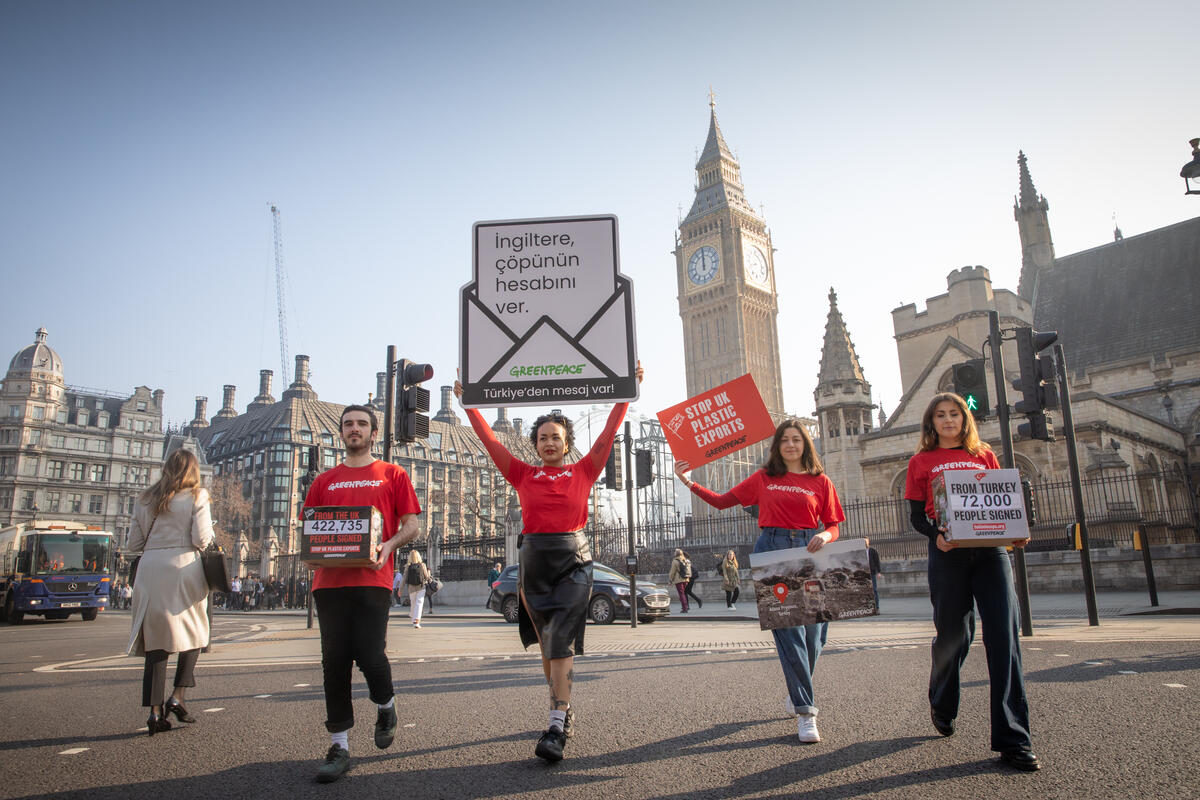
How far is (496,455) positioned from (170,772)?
214cm

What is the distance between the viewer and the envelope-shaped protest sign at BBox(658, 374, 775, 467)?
648 centimetres

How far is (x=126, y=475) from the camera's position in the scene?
6881 centimetres

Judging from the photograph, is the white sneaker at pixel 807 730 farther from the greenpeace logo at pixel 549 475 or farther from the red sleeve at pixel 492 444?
the red sleeve at pixel 492 444

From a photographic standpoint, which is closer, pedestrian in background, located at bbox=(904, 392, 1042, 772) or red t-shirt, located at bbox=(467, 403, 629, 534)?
pedestrian in background, located at bbox=(904, 392, 1042, 772)

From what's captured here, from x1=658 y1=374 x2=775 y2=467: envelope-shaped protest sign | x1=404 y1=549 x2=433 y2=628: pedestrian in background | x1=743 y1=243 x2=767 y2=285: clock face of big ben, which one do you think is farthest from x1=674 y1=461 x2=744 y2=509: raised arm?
x1=743 y1=243 x2=767 y2=285: clock face of big ben

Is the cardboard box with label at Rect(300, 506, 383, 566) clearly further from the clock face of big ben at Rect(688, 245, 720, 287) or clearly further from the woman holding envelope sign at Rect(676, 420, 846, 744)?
the clock face of big ben at Rect(688, 245, 720, 287)

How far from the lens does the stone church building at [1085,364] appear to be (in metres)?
25.1

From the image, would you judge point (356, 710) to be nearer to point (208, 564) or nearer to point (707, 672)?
point (208, 564)

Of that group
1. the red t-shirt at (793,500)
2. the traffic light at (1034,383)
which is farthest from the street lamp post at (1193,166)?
the red t-shirt at (793,500)

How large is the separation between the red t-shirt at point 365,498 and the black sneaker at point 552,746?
1.06 metres

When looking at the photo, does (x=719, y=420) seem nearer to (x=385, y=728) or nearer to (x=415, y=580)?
(x=385, y=728)

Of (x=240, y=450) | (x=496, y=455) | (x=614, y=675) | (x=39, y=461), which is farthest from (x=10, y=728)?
(x=240, y=450)

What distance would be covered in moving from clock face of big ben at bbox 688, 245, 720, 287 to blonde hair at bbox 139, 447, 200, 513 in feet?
258

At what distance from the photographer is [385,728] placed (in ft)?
12.6
